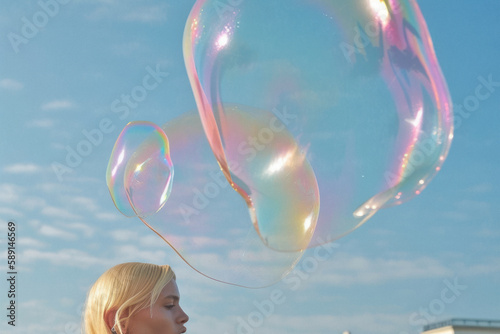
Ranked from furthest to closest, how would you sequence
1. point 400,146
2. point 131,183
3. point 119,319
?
point 131,183
point 400,146
point 119,319

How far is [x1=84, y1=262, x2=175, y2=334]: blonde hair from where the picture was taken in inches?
200

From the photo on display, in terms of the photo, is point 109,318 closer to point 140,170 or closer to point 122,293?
point 122,293

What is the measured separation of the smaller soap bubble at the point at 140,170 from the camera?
28.5 feet

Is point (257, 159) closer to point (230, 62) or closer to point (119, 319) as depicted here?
point (230, 62)

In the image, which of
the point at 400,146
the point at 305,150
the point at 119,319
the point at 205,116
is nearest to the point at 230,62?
the point at 205,116

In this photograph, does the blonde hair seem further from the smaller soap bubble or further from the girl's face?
the smaller soap bubble

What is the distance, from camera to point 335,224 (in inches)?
277

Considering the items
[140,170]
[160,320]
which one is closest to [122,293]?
[160,320]

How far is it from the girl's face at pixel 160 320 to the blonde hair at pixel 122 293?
4 centimetres

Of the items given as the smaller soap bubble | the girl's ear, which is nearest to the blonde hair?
the girl's ear

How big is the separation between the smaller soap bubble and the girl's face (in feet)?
11.0

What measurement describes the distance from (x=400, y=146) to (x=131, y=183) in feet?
12.6

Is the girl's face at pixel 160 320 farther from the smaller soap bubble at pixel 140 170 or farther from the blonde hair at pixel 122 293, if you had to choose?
the smaller soap bubble at pixel 140 170

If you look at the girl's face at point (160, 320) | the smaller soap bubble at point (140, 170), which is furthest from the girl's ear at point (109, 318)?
the smaller soap bubble at point (140, 170)
